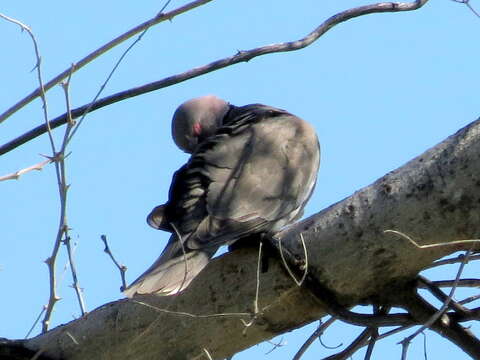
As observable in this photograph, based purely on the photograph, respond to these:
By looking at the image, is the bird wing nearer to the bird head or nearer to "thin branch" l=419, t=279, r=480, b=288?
the bird head

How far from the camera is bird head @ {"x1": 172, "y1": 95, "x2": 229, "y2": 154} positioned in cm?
492

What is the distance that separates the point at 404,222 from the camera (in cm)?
217

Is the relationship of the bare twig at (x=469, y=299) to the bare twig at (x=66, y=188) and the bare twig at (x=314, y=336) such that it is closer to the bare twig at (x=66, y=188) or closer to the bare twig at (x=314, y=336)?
the bare twig at (x=314, y=336)

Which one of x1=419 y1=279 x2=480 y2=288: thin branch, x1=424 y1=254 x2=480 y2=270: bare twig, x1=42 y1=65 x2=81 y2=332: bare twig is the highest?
x1=42 y1=65 x2=81 y2=332: bare twig

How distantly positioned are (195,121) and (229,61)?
2.42 m

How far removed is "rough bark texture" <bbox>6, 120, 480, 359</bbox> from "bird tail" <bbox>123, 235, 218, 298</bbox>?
0.11 ft

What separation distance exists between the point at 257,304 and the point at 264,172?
157 cm

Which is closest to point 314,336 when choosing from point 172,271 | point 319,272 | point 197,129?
point 319,272

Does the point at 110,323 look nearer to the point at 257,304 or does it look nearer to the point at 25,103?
the point at 257,304

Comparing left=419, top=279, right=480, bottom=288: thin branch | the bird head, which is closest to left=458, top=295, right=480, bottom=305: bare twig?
left=419, top=279, right=480, bottom=288: thin branch

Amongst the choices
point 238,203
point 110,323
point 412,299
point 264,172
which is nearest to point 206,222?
point 238,203

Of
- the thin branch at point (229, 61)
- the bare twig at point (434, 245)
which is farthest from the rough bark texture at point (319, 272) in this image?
the thin branch at point (229, 61)

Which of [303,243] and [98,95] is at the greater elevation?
[98,95]

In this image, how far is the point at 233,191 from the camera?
3.63 metres
